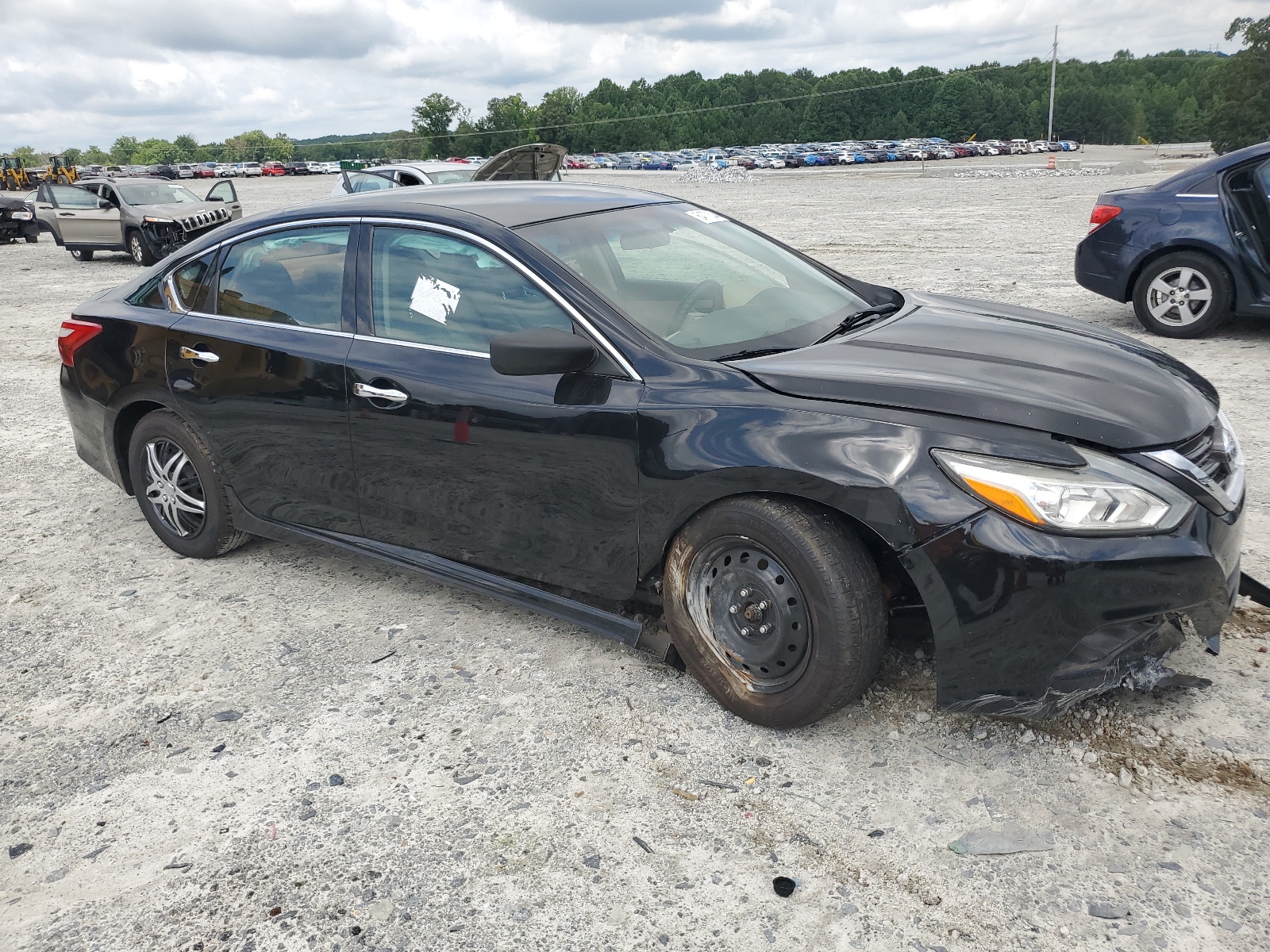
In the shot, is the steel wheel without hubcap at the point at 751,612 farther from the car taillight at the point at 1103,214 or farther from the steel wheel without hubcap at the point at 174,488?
the car taillight at the point at 1103,214

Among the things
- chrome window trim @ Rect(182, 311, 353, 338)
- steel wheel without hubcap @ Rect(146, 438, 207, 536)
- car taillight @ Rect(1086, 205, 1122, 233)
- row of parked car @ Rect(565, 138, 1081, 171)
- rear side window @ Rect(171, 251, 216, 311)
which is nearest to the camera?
chrome window trim @ Rect(182, 311, 353, 338)

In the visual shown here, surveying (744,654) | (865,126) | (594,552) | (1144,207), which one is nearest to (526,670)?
(594,552)

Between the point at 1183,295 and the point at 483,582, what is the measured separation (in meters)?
6.62

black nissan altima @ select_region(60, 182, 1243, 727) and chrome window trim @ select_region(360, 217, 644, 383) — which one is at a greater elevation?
chrome window trim @ select_region(360, 217, 644, 383)

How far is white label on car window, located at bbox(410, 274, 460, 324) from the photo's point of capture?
11.8ft

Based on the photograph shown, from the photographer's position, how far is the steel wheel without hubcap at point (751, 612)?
293 cm

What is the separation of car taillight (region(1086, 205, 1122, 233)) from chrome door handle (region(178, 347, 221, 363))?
6786 millimetres

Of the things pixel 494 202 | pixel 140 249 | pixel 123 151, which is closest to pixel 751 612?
pixel 494 202

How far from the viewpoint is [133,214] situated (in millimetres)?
17797

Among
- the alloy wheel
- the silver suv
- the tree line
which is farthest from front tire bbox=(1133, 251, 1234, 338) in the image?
the tree line

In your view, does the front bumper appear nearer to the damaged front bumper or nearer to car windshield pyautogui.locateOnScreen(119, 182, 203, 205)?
the damaged front bumper

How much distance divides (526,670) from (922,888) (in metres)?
1.58

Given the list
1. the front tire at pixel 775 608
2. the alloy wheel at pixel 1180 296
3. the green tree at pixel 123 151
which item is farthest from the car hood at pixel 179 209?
the green tree at pixel 123 151

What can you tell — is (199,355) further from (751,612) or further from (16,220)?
(16,220)
